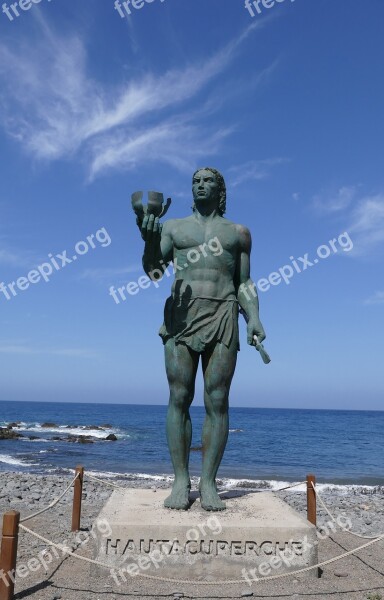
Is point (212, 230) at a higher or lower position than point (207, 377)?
higher

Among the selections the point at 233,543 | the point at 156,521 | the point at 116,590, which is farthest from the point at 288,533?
the point at 116,590

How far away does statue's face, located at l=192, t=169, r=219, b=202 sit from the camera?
5781 mm

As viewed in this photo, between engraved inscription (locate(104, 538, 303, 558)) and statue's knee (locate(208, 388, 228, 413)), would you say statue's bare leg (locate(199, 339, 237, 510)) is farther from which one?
engraved inscription (locate(104, 538, 303, 558))

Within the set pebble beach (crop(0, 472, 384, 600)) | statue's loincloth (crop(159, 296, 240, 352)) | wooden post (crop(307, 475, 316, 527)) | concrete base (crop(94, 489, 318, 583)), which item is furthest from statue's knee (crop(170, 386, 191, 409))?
wooden post (crop(307, 475, 316, 527))

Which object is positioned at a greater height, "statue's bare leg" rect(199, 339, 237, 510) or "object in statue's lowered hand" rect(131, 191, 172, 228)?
"object in statue's lowered hand" rect(131, 191, 172, 228)

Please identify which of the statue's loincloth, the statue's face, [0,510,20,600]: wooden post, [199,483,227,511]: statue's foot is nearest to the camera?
[0,510,20,600]: wooden post

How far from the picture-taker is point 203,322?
5.48 meters

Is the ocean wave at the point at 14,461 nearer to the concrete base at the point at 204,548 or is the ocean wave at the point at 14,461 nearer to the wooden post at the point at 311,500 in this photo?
the wooden post at the point at 311,500

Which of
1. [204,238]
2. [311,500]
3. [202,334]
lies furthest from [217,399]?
[311,500]

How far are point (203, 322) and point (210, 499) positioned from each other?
5.80 feet

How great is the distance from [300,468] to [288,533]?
22684mm

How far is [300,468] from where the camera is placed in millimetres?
26078

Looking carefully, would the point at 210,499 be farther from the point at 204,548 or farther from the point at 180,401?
the point at 180,401

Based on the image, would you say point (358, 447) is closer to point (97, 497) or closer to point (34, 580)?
point (97, 497)
